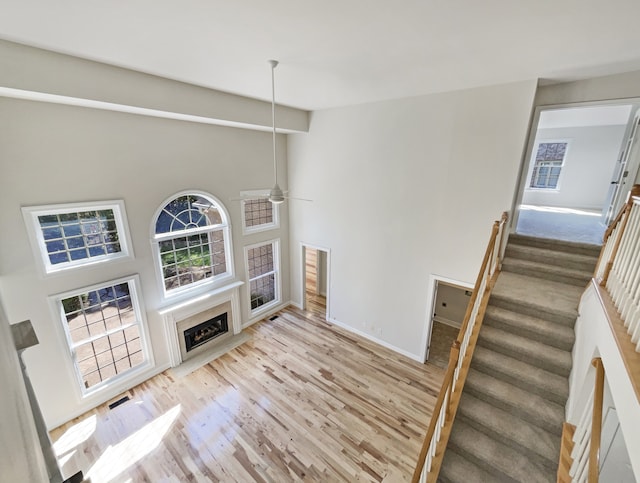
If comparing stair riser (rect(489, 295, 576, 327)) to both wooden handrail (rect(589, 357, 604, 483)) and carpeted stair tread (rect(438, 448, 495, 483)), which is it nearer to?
wooden handrail (rect(589, 357, 604, 483))

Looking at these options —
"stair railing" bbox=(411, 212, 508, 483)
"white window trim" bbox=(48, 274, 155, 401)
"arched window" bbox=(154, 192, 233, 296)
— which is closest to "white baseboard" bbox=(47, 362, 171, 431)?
"white window trim" bbox=(48, 274, 155, 401)

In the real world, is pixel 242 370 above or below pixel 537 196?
below

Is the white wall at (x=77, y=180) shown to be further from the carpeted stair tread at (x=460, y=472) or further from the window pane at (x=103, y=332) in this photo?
the carpeted stair tread at (x=460, y=472)

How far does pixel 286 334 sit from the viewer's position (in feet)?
20.2

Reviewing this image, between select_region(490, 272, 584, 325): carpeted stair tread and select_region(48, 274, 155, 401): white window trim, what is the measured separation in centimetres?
556

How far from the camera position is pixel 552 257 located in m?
3.98

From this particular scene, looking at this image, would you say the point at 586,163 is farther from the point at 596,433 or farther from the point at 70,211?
the point at 70,211

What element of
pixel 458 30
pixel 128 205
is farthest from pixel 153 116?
pixel 458 30

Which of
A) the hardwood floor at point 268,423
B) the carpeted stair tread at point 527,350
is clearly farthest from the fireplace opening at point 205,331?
the carpeted stair tread at point 527,350

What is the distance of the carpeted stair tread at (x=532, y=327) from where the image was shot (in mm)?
3082

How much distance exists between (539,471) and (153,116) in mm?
6507

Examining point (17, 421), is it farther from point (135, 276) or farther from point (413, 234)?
point (413, 234)

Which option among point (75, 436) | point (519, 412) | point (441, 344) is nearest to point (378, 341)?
point (441, 344)

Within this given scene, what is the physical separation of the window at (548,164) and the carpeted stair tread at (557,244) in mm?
5478
